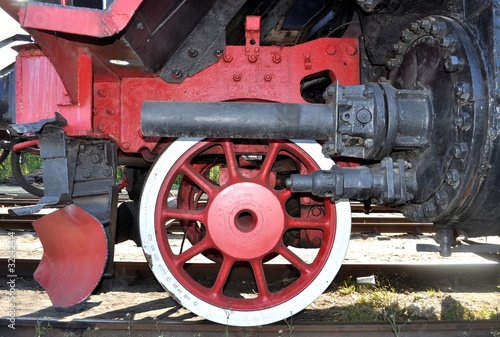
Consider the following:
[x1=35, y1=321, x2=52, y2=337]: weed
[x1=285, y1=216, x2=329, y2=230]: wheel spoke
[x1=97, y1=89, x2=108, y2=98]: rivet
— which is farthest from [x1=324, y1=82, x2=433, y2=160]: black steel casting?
[x1=35, y1=321, x2=52, y2=337]: weed

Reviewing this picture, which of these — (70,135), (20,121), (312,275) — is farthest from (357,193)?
(20,121)

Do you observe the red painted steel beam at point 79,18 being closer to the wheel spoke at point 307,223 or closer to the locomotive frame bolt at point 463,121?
the locomotive frame bolt at point 463,121

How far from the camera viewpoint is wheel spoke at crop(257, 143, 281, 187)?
108 inches

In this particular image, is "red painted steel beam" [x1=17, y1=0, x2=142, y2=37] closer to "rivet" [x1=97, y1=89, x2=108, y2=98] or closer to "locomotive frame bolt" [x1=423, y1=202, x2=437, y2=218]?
"rivet" [x1=97, y1=89, x2=108, y2=98]

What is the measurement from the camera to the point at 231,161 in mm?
2740

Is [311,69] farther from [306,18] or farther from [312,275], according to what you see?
[312,275]

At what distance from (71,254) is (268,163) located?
1256 mm

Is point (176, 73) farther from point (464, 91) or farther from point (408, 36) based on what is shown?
point (464, 91)

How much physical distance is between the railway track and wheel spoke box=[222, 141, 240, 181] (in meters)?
0.87

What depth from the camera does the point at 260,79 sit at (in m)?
2.63

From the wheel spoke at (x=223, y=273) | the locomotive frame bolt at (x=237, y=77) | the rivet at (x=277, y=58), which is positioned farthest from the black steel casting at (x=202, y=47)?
the wheel spoke at (x=223, y=273)

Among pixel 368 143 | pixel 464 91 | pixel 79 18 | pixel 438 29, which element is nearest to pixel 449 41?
pixel 438 29

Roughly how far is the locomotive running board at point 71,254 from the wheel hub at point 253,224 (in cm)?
63

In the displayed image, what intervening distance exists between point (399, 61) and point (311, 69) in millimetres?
672
